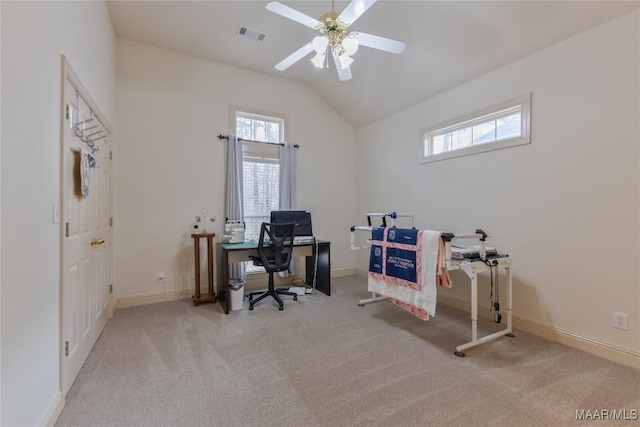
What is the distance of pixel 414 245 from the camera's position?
2.63 meters

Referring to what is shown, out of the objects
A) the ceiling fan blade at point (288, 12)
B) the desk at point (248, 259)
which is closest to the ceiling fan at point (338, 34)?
the ceiling fan blade at point (288, 12)

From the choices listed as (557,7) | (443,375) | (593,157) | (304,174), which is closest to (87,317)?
(443,375)

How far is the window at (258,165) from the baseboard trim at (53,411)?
2.73 meters

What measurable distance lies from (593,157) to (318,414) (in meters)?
2.95

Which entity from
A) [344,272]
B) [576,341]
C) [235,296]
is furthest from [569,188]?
[235,296]

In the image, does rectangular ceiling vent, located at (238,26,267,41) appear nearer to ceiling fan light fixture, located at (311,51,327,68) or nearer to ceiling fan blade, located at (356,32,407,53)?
ceiling fan light fixture, located at (311,51,327,68)

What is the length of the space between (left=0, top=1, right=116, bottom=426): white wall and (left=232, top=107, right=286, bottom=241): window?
2.38m

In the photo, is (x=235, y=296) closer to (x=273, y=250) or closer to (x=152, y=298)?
(x=273, y=250)

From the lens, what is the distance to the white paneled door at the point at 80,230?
180 cm

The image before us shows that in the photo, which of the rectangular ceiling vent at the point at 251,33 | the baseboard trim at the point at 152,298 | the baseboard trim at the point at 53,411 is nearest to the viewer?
the baseboard trim at the point at 53,411

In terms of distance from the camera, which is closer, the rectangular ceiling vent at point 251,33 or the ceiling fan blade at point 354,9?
the ceiling fan blade at point 354,9

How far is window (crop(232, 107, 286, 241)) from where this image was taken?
13.8ft

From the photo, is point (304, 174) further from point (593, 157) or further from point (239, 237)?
point (593, 157)

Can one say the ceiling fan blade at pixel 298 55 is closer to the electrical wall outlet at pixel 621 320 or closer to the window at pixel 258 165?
the window at pixel 258 165
